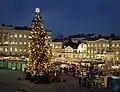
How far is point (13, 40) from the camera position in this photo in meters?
94.6

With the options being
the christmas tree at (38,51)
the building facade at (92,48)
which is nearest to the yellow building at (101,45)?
the building facade at (92,48)

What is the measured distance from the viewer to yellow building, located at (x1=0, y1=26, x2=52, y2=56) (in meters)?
92.0

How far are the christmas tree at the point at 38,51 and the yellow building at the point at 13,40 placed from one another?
63.9 metres

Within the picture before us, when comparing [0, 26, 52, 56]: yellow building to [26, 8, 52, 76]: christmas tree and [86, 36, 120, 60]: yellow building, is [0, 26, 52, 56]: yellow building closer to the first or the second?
[86, 36, 120, 60]: yellow building

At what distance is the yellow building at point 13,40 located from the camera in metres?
92.0

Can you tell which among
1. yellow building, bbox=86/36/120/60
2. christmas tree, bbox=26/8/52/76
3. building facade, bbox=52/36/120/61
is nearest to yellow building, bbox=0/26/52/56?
building facade, bbox=52/36/120/61

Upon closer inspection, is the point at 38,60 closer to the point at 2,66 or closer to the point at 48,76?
the point at 48,76

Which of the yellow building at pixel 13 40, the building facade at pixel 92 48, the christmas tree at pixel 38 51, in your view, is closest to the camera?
the christmas tree at pixel 38 51

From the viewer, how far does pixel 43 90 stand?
2114 centimetres

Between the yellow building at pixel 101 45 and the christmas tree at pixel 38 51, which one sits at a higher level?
the yellow building at pixel 101 45

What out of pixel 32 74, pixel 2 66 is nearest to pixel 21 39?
pixel 2 66

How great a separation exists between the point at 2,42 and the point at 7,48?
7.05 ft

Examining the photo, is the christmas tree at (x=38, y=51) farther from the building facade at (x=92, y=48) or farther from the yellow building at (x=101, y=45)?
the yellow building at (x=101, y=45)

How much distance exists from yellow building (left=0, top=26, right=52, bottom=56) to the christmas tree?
63.9 metres
